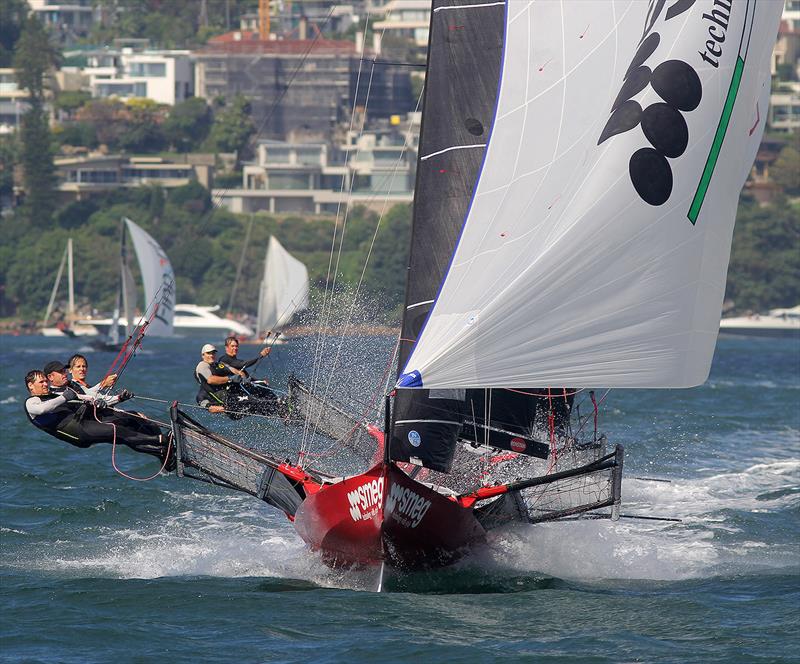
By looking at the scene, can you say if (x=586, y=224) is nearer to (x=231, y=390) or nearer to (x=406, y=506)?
(x=406, y=506)

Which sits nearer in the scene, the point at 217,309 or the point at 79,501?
the point at 79,501

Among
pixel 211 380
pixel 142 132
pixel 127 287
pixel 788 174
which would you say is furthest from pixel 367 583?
pixel 142 132

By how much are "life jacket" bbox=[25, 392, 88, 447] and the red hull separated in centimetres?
212

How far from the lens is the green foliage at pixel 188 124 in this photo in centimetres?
11862

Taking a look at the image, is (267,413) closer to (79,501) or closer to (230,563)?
(230,563)

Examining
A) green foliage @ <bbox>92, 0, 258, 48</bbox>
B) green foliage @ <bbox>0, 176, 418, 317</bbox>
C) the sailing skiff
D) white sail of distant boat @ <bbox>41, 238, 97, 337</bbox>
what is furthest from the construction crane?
the sailing skiff

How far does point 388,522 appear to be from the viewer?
13.9 meters

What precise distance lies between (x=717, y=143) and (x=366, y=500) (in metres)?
4.10

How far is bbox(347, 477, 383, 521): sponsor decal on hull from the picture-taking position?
45.4 feet

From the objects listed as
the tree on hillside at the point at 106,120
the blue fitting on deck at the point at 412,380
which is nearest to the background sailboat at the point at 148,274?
the blue fitting on deck at the point at 412,380

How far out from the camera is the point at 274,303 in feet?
220

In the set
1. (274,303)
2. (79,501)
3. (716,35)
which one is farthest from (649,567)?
(274,303)

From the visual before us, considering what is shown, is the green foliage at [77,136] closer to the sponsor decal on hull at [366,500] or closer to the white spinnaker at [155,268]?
the white spinnaker at [155,268]

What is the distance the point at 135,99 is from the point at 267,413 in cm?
11021
